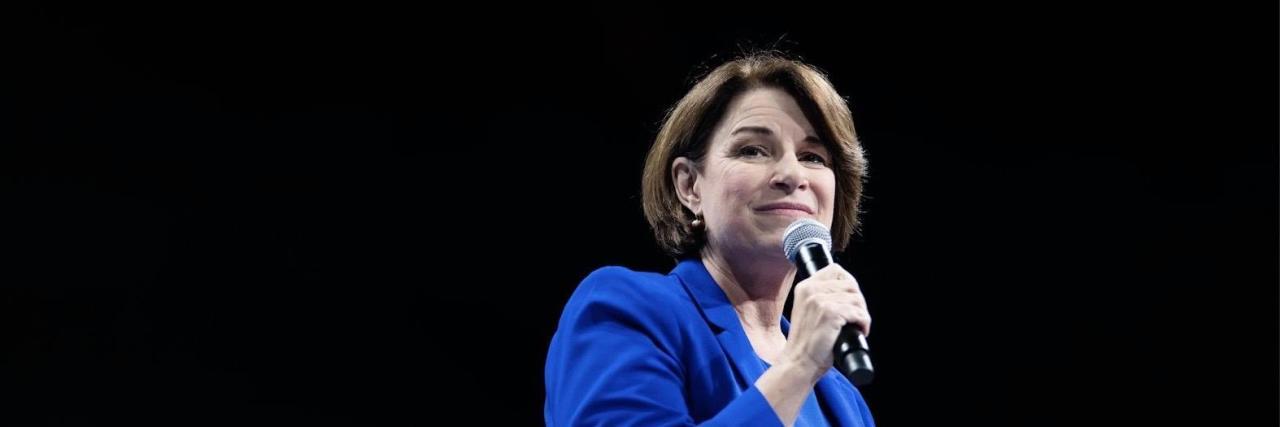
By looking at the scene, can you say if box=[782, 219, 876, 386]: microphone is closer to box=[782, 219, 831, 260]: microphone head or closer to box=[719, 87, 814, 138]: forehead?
box=[782, 219, 831, 260]: microphone head

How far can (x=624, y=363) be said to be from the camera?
4.04ft

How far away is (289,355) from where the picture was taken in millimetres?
2916

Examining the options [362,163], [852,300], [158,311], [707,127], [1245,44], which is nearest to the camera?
[852,300]

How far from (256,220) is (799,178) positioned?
6.22 ft

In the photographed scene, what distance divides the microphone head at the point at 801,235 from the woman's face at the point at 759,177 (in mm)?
54

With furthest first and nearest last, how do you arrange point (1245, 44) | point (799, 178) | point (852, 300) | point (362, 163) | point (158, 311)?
point (1245, 44), point (362, 163), point (158, 311), point (799, 178), point (852, 300)

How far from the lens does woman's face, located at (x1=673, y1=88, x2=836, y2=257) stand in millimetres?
1470

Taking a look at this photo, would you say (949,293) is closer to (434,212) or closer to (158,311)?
(434,212)

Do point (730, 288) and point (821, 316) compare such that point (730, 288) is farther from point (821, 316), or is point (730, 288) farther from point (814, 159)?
point (821, 316)

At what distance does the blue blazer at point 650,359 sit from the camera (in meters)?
1.19

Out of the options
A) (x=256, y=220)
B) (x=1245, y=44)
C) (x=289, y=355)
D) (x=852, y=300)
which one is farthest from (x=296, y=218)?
(x=1245, y=44)

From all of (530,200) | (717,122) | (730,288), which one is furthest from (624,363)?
(530,200)

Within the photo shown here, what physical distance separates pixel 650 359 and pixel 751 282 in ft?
1.12

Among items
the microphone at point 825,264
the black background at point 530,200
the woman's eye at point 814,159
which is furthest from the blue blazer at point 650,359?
the black background at point 530,200
